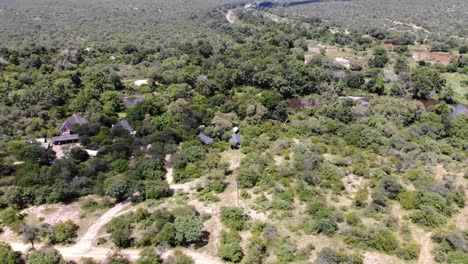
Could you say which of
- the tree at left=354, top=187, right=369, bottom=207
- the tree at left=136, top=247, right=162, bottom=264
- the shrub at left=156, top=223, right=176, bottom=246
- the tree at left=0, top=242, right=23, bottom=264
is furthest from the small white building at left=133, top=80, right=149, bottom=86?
the tree at left=354, top=187, right=369, bottom=207

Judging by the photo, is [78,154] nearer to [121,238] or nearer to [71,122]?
[71,122]

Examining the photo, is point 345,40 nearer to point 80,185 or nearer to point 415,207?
point 415,207

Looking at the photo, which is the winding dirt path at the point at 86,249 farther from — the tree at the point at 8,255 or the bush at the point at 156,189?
the bush at the point at 156,189

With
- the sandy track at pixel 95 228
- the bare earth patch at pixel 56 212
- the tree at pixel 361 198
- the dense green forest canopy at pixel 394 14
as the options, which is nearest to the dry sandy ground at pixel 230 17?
the dense green forest canopy at pixel 394 14

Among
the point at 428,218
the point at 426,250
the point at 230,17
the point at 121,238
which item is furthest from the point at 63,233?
the point at 230,17

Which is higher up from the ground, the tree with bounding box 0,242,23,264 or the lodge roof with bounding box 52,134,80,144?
the tree with bounding box 0,242,23,264

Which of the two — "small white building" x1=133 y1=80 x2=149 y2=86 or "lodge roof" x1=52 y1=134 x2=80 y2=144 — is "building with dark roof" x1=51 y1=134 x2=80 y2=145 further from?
"small white building" x1=133 y1=80 x2=149 y2=86

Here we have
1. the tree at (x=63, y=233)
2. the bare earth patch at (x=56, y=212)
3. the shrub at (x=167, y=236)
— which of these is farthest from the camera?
the bare earth patch at (x=56, y=212)
